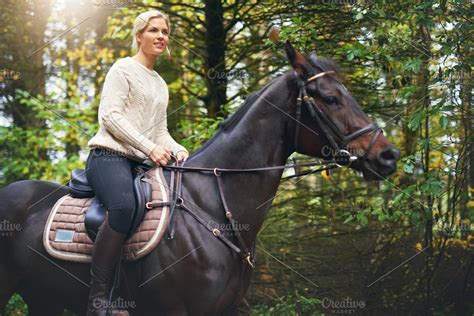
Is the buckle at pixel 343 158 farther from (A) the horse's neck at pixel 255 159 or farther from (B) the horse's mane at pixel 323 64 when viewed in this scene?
(B) the horse's mane at pixel 323 64

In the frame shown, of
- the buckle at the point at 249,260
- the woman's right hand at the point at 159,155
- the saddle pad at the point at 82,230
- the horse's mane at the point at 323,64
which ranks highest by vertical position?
the horse's mane at the point at 323,64

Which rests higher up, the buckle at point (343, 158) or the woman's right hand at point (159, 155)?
the woman's right hand at point (159, 155)

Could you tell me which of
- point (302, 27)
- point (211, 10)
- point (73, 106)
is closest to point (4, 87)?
point (73, 106)

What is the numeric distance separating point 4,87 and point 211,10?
499cm

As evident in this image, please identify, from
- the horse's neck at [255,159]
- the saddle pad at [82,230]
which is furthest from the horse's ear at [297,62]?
the saddle pad at [82,230]

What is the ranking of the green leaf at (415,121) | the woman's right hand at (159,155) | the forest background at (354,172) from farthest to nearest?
the forest background at (354,172) < the green leaf at (415,121) < the woman's right hand at (159,155)

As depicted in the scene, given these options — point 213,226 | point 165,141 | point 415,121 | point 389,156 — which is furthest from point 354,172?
point 213,226

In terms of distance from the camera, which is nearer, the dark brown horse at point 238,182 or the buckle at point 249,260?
the dark brown horse at point 238,182

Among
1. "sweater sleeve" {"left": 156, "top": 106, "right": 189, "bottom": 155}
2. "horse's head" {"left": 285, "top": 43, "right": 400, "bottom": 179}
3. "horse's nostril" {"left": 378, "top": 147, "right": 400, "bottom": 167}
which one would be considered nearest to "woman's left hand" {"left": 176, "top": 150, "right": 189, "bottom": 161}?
"sweater sleeve" {"left": 156, "top": 106, "right": 189, "bottom": 155}

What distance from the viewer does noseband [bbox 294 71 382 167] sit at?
3.84 metres

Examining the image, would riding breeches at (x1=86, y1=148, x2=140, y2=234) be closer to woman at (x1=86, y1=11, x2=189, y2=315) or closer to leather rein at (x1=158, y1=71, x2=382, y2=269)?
woman at (x1=86, y1=11, x2=189, y2=315)

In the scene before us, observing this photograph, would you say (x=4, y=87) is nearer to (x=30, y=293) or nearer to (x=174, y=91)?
(x=174, y=91)

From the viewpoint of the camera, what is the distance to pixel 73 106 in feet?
35.7

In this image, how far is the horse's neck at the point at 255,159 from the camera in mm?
4039
